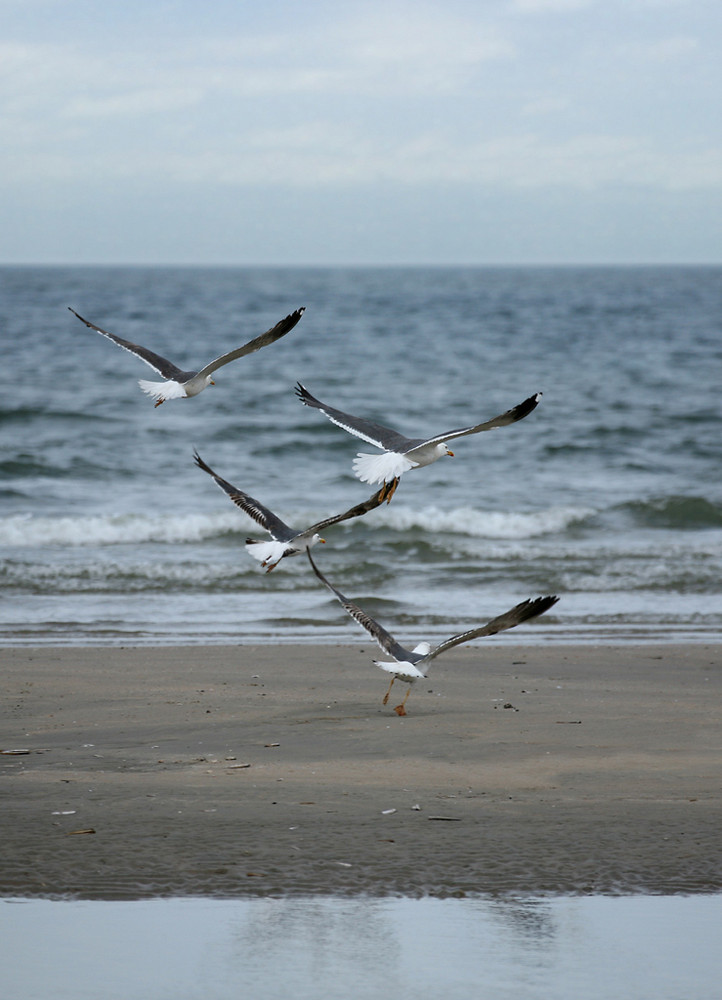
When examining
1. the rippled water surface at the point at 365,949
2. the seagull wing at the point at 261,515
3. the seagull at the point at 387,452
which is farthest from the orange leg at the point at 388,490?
the rippled water surface at the point at 365,949

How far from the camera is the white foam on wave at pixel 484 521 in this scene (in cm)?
1586

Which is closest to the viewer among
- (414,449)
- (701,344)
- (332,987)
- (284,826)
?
(332,987)

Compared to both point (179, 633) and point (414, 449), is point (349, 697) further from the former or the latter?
point (179, 633)

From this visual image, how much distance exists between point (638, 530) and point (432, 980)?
486 inches

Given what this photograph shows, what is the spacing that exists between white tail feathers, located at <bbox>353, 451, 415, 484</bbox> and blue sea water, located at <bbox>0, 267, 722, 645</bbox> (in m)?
3.38

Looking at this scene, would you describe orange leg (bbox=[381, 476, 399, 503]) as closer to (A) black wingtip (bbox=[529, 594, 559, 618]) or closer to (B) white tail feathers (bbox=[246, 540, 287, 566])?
(B) white tail feathers (bbox=[246, 540, 287, 566])

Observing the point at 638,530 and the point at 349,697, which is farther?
the point at 638,530

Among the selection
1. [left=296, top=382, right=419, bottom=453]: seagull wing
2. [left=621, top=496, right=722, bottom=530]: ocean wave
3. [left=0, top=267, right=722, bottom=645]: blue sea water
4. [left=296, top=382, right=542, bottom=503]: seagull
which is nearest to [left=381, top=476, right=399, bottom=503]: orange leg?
[left=296, top=382, right=542, bottom=503]: seagull

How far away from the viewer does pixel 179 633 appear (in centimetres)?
1047

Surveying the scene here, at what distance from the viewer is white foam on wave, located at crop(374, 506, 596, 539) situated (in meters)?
15.9

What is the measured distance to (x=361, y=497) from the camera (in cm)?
1867

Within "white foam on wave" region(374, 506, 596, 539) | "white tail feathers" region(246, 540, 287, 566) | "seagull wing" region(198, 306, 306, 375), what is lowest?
"white foam on wave" region(374, 506, 596, 539)

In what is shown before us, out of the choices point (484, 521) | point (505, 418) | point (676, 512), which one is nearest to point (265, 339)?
point (505, 418)

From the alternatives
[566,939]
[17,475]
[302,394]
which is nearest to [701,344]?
[17,475]
